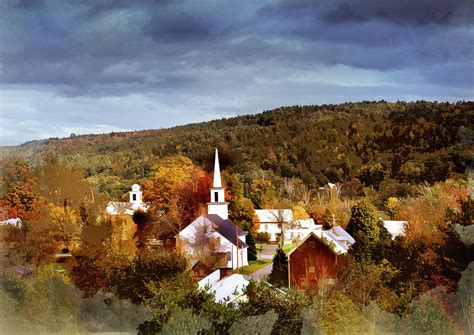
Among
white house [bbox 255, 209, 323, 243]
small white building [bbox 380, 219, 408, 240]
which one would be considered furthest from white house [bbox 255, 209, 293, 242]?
small white building [bbox 380, 219, 408, 240]

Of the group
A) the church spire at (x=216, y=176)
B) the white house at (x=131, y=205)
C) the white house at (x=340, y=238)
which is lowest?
the white house at (x=340, y=238)

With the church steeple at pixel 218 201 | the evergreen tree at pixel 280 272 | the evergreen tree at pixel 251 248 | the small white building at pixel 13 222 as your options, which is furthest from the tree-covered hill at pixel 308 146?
the evergreen tree at pixel 280 272

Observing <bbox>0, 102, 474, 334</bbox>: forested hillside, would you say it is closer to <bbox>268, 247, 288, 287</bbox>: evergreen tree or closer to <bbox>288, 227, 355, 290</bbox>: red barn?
<bbox>268, 247, 288, 287</bbox>: evergreen tree

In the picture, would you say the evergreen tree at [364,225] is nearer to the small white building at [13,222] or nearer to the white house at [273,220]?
the white house at [273,220]

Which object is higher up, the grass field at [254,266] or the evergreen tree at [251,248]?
the evergreen tree at [251,248]

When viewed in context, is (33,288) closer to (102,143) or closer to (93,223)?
(93,223)

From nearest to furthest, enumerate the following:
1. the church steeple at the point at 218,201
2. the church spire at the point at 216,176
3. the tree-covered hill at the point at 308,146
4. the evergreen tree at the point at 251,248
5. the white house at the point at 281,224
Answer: the evergreen tree at the point at 251,248 → the church steeple at the point at 218,201 → the church spire at the point at 216,176 → the white house at the point at 281,224 → the tree-covered hill at the point at 308,146

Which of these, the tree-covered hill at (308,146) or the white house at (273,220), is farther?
the tree-covered hill at (308,146)
